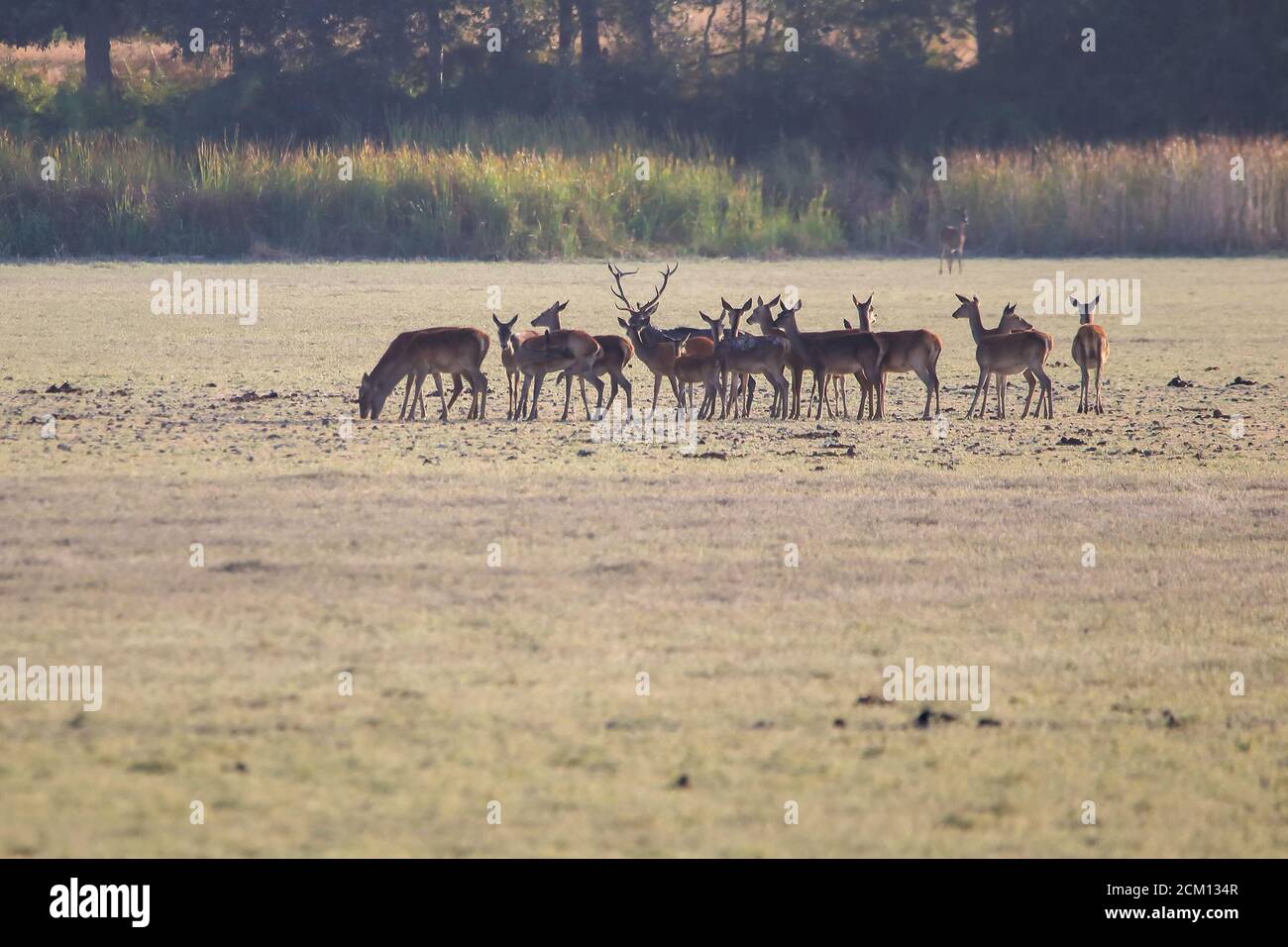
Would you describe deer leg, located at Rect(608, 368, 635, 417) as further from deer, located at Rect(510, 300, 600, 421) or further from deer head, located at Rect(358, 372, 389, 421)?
deer head, located at Rect(358, 372, 389, 421)

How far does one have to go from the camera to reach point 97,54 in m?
46.6

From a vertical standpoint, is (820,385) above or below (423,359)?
below

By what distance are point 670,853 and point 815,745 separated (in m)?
1.07

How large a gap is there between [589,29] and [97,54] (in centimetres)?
1200

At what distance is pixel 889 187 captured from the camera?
42750mm

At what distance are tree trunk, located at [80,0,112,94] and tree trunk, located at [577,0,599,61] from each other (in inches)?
451

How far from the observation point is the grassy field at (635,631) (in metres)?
5.55

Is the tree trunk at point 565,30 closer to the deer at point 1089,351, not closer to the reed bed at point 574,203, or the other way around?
the reed bed at point 574,203

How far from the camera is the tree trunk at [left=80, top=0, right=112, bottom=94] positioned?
4572 centimetres

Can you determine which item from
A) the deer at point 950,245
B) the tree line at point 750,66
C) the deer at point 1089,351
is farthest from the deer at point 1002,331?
the tree line at point 750,66

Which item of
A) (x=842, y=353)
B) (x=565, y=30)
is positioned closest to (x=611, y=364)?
(x=842, y=353)

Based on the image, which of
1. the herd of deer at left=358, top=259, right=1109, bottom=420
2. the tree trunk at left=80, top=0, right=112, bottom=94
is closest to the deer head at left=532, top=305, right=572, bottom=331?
the herd of deer at left=358, top=259, right=1109, bottom=420

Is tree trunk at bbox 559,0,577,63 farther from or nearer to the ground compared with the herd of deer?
farther from the ground

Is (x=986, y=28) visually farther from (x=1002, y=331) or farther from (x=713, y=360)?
(x=713, y=360)
